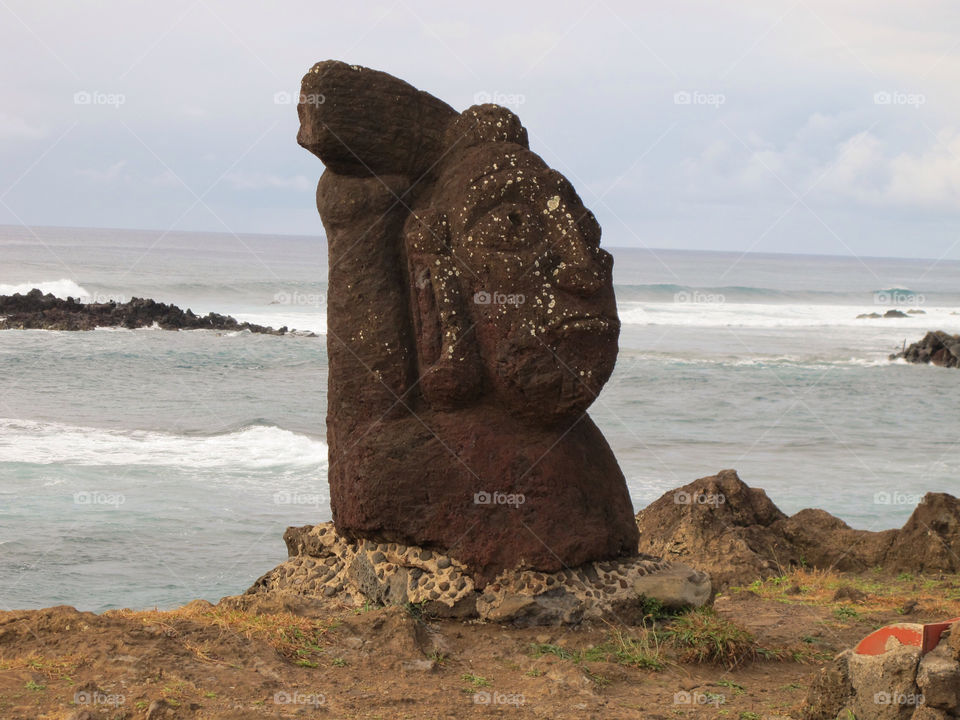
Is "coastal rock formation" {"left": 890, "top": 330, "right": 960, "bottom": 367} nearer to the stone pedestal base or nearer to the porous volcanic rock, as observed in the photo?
the porous volcanic rock

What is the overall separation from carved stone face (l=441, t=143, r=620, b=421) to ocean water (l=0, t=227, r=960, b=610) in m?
5.16

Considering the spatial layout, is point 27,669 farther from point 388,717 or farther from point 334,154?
point 334,154

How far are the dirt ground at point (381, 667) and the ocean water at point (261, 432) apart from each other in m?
4.42

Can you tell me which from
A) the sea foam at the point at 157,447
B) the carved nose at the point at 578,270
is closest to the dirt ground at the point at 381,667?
the carved nose at the point at 578,270

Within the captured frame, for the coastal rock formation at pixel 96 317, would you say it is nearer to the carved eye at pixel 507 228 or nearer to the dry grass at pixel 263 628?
the dry grass at pixel 263 628

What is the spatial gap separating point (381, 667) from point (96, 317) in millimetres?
30647

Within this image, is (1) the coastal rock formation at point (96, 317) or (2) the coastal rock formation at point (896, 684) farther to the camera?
(1) the coastal rock formation at point (96, 317)

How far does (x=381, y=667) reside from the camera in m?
6.52

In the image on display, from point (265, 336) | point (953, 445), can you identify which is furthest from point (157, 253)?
point (953, 445)

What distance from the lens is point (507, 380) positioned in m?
7.47

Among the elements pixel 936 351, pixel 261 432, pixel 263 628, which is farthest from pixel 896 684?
pixel 936 351

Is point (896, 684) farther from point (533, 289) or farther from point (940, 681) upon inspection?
point (533, 289)

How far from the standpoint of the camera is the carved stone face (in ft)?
24.4

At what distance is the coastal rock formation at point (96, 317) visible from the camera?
3406cm
